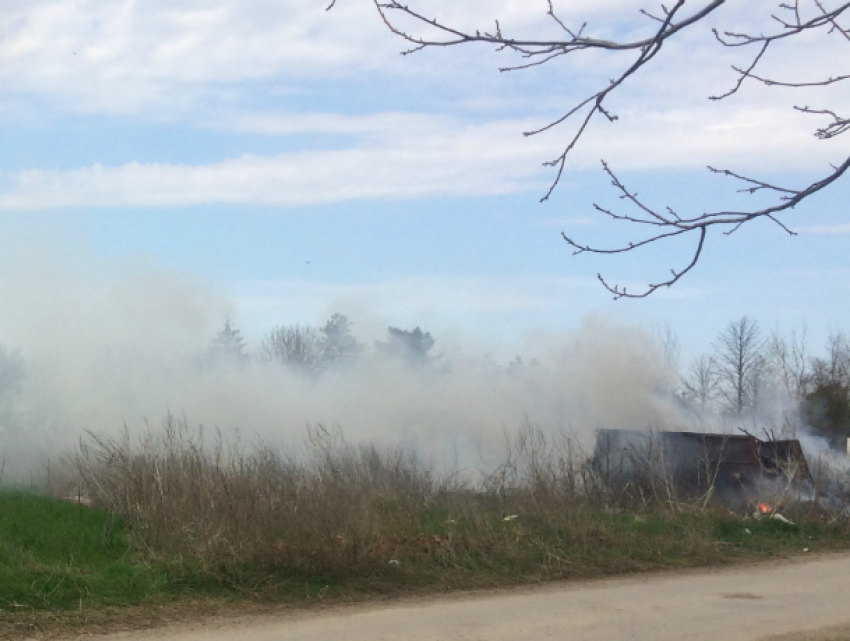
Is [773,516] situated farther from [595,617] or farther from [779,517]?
[595,617]

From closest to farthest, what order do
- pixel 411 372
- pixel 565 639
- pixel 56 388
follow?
1. pixel 565 639
2. pixel 56 388
3. pixel 411 372

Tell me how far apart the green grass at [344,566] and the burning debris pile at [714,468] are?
5.28 ft

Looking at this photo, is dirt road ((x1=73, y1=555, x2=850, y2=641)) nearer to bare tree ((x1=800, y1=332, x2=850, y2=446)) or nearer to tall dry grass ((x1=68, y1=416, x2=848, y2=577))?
tall dry grass ((x1=68, y1=416, x2=848, y2=577))

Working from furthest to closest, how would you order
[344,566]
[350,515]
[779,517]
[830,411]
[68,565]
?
[830,411] → [779,517] → [350,515] → [344,566] → [68,565]

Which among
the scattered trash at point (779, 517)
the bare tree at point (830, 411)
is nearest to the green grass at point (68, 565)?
the scattered trash at point (779, 517)

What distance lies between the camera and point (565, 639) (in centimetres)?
937

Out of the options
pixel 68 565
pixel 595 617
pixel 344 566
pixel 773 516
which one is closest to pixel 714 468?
pixel 773 516

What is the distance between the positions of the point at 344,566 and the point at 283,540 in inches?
32.2

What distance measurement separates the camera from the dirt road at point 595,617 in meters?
9.42

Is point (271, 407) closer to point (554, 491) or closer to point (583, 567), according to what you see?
point (554, 491)

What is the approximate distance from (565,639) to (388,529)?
14.6 ft

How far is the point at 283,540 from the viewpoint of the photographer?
1148 cm

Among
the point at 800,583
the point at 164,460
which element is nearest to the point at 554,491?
the point at 800,583

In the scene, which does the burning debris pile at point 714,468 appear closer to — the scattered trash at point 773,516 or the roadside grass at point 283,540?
the scattered trash at point 773,516
